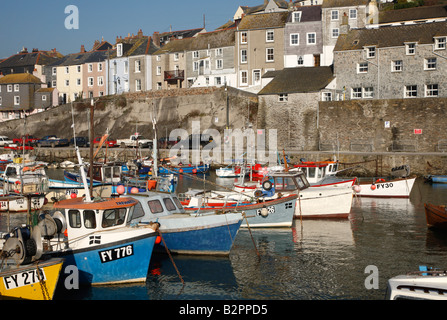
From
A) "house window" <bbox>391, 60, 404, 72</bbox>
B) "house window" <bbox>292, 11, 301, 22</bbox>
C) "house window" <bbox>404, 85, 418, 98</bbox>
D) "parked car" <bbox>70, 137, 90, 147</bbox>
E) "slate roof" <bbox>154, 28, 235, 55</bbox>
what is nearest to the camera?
"house window" <bbox>404, 85, 418, 98</bbox>

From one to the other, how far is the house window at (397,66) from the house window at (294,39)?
12818mm

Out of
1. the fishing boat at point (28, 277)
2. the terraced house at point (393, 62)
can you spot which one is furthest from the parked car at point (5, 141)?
the fishing boat at point (28, 277)

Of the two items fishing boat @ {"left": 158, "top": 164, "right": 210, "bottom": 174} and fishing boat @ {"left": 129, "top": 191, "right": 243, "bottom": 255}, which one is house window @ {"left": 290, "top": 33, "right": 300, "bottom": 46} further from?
fishing boat @ {"left": 129, "top": 191, "right": 243, "bottom": 255}

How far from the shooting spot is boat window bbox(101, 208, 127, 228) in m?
15.3

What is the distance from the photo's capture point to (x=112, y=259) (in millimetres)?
15031

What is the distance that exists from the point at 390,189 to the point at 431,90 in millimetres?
16723

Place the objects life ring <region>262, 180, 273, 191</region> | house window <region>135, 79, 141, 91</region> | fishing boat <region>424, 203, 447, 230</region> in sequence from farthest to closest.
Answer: house window <region>135, 79, 141, 91</region> → life ring <region>262, 180, 273, 191</region> → fishing boat <region>424, 203, 447, 230</region>

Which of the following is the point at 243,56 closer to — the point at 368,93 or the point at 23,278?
the point at 368,93

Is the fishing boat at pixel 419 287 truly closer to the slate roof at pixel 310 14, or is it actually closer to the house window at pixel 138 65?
the slate roof at pixel 310 14

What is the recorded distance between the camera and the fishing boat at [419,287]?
10695 mm

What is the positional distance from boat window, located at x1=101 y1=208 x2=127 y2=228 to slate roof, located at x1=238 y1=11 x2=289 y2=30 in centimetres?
4486

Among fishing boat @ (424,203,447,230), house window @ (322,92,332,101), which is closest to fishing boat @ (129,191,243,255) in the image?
fishing boat @ (424,203,447,230)

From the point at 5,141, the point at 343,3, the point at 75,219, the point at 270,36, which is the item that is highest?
the point at 343,3

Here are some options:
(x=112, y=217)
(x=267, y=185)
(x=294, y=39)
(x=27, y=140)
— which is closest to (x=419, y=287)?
(x=112, y=217)
